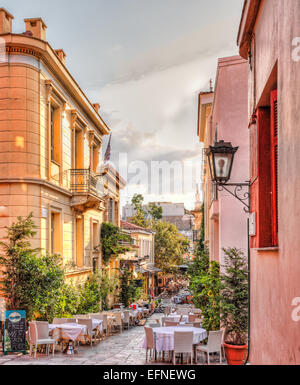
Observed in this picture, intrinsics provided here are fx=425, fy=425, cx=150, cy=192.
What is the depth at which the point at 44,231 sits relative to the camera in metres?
14.7

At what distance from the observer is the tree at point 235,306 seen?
9.97 m

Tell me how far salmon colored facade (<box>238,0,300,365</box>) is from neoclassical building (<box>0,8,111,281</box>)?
899 cm

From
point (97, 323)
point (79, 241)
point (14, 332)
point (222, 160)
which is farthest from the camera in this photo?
point (79, 241)

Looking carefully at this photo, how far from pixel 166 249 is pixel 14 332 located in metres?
39.2

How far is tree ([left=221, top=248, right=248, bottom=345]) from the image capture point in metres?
9.97

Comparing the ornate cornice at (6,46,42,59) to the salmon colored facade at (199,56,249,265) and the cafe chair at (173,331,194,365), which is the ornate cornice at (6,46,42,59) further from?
the cafe chair at (173,331,194,365)

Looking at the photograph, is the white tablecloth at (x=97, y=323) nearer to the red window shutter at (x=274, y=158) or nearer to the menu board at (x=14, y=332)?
the menu board at (x=14, y=332)

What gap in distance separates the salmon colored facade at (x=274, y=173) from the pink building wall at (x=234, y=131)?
18.3 feet

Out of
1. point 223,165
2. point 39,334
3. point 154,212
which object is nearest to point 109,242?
point 39,334

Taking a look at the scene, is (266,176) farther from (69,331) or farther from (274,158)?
(69,331)

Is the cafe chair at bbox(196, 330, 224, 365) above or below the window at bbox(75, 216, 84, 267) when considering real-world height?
below

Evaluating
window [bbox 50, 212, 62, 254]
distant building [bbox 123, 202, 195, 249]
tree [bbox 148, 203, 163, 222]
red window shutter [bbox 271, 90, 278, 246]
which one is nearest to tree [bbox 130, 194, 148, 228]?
tree [bbox 148, 203, 163, 222]

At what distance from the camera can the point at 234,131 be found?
12695 millimetres
